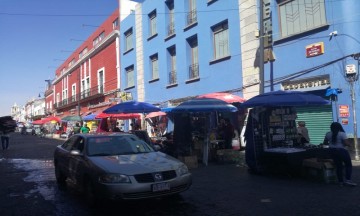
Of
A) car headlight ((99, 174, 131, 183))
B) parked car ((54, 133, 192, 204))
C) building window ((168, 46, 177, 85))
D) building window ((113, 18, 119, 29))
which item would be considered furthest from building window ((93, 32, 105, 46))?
car headlight ((99, 174, 131, 183))

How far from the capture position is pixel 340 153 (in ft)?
27.9

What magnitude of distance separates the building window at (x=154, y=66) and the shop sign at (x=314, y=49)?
12831 millimetres

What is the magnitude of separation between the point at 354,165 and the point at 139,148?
7011 millimetres

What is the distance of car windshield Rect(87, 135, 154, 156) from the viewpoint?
767 centimetres

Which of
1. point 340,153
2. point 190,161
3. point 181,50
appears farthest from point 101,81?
point 340,153

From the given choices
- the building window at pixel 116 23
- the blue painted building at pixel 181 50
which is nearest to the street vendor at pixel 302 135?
the blue painted building at pixel 181 50

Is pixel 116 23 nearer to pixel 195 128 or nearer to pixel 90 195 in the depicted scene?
pixel 195 128

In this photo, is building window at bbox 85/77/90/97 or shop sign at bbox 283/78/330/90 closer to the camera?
shop sign at bbox 283/78/330/90

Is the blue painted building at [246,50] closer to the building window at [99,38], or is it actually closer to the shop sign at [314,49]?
the shop sign at [314,49]

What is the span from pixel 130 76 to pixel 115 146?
22.1 meters

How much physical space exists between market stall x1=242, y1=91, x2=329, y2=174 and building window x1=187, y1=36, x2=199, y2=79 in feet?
33.1

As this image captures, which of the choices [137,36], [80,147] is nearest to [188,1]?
[137,36]

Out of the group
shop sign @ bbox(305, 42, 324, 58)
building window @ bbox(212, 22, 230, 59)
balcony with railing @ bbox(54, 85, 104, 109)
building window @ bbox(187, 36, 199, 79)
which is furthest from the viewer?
balcony with railing @ bbox(54, 85, 104, 109)

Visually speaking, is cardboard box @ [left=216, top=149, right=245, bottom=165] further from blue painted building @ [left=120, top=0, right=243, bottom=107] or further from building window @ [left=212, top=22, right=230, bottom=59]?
building window @ [left=212, top=22, right=230, bottom=59]
